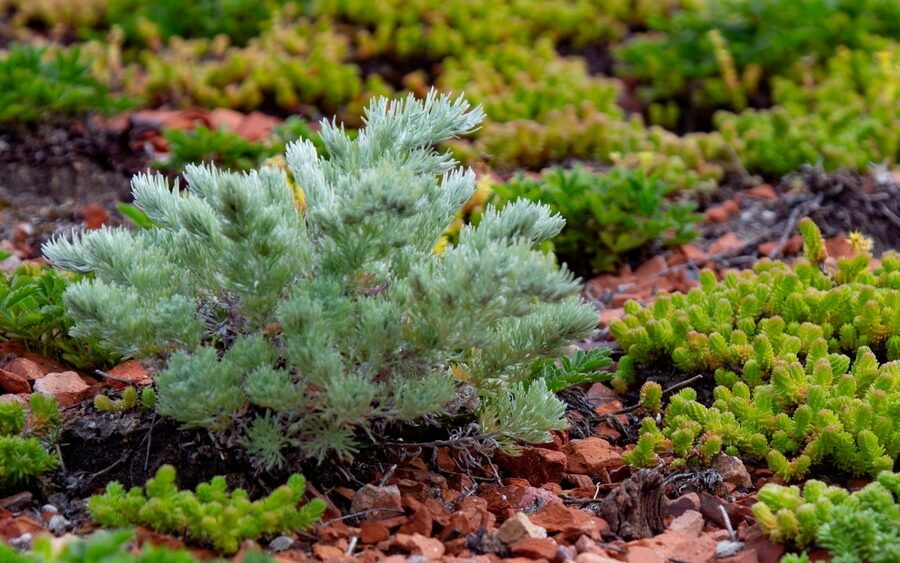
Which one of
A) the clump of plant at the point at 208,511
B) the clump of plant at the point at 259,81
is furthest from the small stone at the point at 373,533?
the clump of plant at the point at 259,81

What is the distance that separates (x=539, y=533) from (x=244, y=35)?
534cm

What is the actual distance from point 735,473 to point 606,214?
A: 1.67 metres

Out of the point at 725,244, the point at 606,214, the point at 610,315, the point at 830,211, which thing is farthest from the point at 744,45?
the point at 610,315

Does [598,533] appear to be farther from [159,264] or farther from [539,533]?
[159,264]

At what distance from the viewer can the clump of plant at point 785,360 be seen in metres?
3.11

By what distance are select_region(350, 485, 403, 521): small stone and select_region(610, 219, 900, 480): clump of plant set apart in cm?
77

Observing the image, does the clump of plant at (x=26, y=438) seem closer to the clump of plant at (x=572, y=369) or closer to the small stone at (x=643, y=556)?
the clump of plant at (x=572, y=369)

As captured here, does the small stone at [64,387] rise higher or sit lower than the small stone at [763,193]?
higher

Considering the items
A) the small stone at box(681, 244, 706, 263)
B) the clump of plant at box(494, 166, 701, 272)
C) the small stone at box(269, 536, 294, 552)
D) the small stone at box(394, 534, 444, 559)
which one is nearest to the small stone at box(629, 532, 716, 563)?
the small stone at box(394, 534, 444, 559)

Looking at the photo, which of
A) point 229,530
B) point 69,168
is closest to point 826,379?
point 229,530

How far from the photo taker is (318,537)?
272 cm

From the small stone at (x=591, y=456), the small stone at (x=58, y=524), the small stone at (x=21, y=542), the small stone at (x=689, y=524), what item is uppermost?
the small stone at (x=21, y=542)

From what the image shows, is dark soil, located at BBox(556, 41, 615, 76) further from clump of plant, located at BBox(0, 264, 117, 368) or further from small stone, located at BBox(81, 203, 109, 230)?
clump of plant, located at BBox(0, 264, 117, 368)

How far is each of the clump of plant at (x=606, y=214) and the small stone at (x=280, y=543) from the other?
7.20 ft
